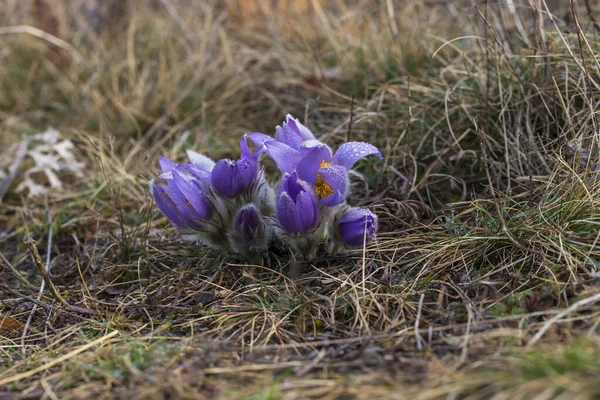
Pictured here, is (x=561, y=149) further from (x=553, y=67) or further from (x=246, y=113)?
(x=246, y=113)

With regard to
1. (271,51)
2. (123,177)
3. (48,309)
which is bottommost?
(48,309)

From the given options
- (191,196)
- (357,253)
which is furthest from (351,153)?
(191,196)

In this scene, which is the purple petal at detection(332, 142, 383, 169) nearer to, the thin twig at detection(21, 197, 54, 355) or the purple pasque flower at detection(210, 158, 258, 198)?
the purple pasque flower at detection(210, 158, 258, 198)

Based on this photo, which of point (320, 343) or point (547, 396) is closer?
point (547, 396)

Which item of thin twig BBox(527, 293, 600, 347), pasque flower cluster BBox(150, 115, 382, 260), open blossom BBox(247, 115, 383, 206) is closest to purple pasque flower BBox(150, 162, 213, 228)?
pasque flower cluster BBox(150, 115, 382, 260)

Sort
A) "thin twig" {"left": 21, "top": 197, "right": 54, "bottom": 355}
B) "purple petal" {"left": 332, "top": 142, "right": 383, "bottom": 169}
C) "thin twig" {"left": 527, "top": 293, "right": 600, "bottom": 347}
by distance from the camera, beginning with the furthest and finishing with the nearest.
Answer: "purple petal" {"left": 332, "top": 142, "right": 383, "bottom": 169}
"thin twig" {"left": 21, "top": 197, "right": 54, "bottom": 355}
"thin twig" {"left": 527, "top": 293, "right": 600, "bottom": 347}

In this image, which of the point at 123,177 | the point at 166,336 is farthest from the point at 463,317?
the point at 123,177
